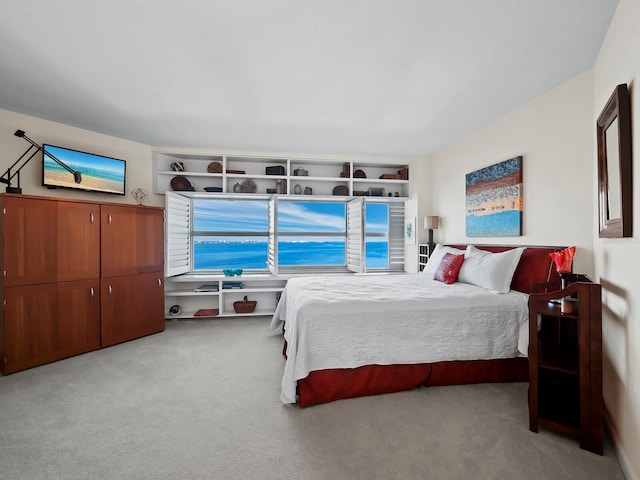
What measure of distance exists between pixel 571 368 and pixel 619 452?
0.43m

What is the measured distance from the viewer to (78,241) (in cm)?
288

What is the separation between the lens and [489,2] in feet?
5.00

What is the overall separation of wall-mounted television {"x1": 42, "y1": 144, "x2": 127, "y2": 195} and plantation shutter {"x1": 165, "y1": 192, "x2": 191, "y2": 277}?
2.03 feet

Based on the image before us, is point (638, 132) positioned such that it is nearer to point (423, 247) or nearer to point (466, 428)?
point (466, 428)

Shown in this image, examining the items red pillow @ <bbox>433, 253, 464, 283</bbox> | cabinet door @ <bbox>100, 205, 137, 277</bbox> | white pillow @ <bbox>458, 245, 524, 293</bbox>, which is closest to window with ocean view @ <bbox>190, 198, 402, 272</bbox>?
cabinet door @ <bbox>100, 205, 137, 277</bbox>

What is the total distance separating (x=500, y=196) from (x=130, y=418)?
3.79m

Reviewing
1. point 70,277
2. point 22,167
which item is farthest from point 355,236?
point 22,167

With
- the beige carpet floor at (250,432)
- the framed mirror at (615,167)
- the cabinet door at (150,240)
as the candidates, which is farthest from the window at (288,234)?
the framed mirror at (615,167)

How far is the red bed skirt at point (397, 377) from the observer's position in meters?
2.01

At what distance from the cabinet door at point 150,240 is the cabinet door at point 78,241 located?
0.43m

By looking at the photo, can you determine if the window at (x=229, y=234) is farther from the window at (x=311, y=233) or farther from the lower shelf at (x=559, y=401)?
the lower shelf at (x=559, y=401)

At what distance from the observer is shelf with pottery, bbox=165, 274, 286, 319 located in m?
4.10

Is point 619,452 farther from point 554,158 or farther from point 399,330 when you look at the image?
point 554,158

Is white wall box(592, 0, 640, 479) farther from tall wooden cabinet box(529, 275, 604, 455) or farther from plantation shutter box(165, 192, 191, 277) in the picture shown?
plantation shutter box(165, 192, 191, 277)
